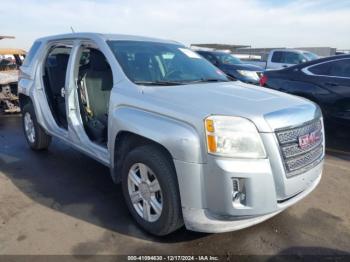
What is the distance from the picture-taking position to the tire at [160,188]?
2617mm

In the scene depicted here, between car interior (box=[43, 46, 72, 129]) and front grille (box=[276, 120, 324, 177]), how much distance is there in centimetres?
320

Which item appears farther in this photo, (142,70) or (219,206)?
(142,70)

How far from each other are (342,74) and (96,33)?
4.32 m

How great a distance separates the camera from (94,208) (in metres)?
3.51

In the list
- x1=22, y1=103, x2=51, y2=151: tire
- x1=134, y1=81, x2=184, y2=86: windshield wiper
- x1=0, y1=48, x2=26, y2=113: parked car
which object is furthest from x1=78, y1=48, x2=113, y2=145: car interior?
x1=0, y1=48, x2=26, y2=113: parked car

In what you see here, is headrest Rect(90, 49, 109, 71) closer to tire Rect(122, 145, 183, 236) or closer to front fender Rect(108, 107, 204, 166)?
front fender Rect(108, 107, 204, 166)

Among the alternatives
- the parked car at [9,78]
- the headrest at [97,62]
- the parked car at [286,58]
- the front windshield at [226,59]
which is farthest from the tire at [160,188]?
the parked car at [286,58]

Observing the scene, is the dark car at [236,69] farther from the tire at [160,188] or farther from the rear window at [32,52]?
the tire at [160,188]

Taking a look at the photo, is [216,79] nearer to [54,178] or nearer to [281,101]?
[281,101]

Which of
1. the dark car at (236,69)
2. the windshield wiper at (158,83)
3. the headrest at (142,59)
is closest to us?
the windshield wiper at (158,83)

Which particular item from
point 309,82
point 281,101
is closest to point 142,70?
point 281,101

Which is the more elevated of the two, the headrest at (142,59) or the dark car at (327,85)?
the headrest at (142,59)

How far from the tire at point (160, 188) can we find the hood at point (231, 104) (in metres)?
0.39

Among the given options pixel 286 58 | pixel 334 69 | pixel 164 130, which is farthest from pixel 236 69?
pixel 164 130
